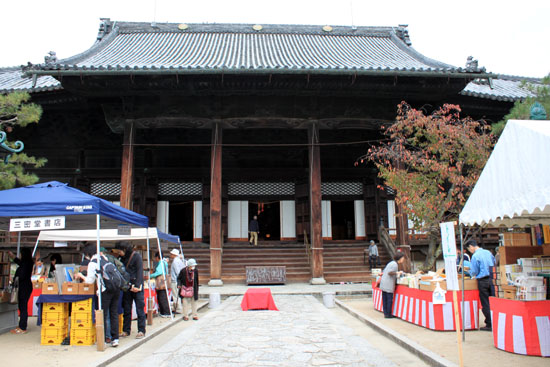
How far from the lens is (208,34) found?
2175 centimetres

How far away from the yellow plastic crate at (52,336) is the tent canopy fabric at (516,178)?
6.09m

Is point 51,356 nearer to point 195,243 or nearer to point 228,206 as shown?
point 195,243

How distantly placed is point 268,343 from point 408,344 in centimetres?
210

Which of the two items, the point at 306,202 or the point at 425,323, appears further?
the point at 306,202

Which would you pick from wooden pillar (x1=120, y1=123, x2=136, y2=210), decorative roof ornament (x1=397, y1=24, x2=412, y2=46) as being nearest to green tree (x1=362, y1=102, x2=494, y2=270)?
wooden pillar (x1=120, y1=123, x2=136, y2=210)

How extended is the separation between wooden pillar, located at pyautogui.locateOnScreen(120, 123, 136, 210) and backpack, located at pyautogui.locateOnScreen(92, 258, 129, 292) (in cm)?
793

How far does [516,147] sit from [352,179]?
14961 millimetres

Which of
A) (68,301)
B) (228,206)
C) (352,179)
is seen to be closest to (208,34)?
(228,206)

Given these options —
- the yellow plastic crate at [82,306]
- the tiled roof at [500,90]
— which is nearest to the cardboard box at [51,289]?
the yellow plastic crate at [82,306]

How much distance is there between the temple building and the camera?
14141 millimetres

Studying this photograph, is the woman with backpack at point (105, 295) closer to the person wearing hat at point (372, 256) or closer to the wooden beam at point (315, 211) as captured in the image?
the wooden beam at point (315, 211)

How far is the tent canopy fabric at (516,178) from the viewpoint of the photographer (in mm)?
4242

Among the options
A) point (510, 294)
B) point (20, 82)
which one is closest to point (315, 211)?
point (510, 294)

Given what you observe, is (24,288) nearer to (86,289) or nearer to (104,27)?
(86,289)
